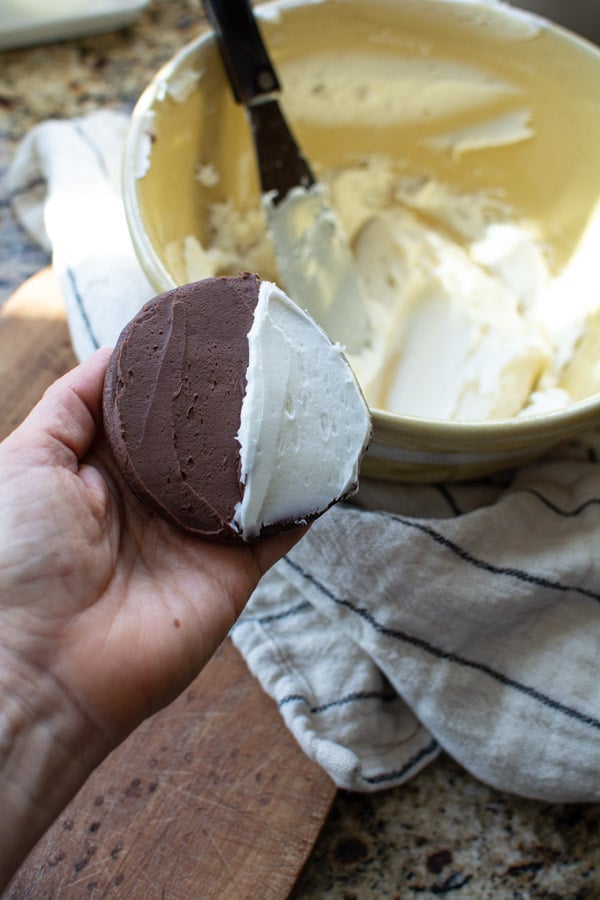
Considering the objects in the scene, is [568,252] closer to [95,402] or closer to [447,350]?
[447,350]

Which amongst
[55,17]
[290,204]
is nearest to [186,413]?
[290,204]

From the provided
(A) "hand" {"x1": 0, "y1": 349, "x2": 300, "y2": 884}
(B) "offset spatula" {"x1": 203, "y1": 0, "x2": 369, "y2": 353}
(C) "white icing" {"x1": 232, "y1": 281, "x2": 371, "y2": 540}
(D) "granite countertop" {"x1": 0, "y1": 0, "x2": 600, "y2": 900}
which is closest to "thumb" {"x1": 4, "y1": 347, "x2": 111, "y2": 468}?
(A) "hand" {"x1": 0, "y1": 349, "x2": 300, "y2": 884}

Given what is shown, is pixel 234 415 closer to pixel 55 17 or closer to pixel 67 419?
pixel 67 419

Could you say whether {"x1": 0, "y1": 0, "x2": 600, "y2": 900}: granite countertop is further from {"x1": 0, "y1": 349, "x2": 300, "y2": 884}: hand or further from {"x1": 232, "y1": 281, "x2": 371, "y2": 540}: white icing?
{"x1": 232, "y1": 281, "x2": 371, "y2": 540}: white icing

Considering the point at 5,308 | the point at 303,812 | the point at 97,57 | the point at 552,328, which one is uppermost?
the point at 97,57

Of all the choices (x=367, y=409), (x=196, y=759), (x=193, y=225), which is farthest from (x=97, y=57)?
(x=196, y=759)

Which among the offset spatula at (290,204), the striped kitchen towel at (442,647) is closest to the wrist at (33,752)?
the striped kitchen towel at (442,647)
